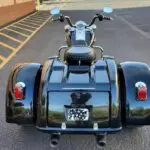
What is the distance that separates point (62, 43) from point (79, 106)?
11616 mm

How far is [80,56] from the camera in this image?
5.68 m

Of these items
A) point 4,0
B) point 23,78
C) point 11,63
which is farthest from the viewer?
point 4,0

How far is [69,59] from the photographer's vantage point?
19.0 ft

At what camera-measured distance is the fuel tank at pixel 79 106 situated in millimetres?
5168

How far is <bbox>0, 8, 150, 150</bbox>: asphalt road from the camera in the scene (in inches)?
234

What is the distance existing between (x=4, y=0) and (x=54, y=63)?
19294 mm

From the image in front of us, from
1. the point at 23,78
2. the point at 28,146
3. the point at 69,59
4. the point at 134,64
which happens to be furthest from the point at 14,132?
the point at 134,64

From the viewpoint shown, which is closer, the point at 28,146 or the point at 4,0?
the point at 28,146

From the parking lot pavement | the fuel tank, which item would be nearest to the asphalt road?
the parking lot pavement

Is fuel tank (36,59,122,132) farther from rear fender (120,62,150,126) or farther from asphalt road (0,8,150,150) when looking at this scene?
asphalt road (0,8,150,150)

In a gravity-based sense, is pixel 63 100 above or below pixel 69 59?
below

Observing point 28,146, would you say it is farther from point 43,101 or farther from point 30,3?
point 30,3

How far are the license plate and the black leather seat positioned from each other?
83cm

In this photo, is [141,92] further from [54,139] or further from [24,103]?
[24,103]
